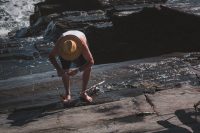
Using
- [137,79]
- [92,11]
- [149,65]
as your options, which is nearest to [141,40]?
[149,65]

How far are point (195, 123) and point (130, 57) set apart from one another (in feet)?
20.0

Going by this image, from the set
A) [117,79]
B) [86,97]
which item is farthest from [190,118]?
[117,79]

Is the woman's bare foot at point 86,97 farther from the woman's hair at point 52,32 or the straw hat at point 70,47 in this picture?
the woman's hair at point 52,32

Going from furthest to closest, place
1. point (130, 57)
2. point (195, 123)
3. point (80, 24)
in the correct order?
point (80, 24)
point (130, 57)
point (195, 123)

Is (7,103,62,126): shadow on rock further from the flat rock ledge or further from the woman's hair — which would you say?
the woman's hair

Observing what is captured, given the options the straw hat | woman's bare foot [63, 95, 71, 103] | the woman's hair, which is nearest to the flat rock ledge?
woman's bare foot [63, 95, 71, 103]

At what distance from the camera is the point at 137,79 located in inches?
336

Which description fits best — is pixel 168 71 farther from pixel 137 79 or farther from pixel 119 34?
pixel 119 34

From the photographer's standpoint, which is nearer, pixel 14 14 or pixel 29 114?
pixel 29 114

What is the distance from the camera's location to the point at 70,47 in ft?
21.8

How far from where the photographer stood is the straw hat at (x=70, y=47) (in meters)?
6.64

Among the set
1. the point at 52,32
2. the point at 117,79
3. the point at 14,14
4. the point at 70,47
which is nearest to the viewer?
the point at 70,47

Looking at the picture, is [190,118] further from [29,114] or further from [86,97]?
[29,114]

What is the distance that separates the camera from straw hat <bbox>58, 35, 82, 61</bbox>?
6.64 metres
